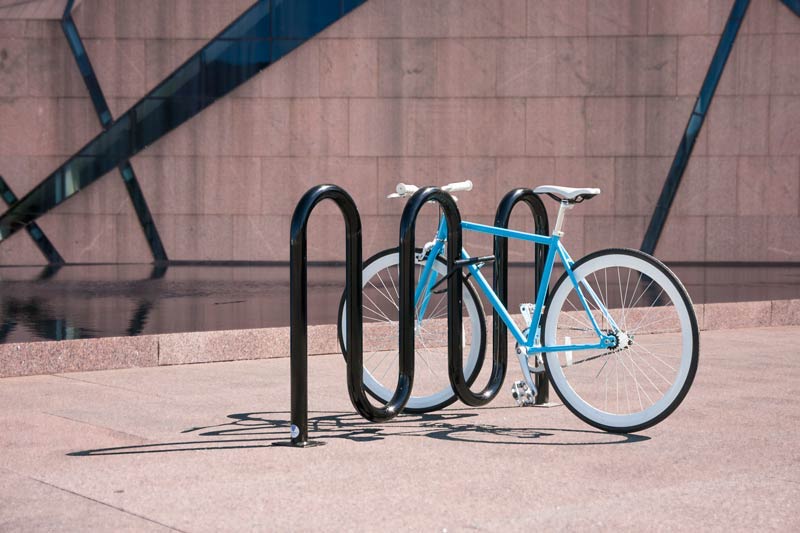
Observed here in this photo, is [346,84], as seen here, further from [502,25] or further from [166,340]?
[166,340]

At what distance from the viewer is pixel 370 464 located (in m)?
3.78

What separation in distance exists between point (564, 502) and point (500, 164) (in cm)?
1235

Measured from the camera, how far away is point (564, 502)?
3244 mm

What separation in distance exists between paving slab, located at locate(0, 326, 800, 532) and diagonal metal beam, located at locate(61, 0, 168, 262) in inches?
392

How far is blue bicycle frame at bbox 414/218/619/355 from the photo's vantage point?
174 inches

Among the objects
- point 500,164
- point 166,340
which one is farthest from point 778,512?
point 500,164

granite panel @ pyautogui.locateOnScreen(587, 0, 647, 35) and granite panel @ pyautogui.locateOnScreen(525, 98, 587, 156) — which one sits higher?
granite panel @ pyautogui.locateOnScreen(587, 0, 647, 35)

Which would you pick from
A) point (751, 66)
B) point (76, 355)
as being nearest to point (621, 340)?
point (76, 355)

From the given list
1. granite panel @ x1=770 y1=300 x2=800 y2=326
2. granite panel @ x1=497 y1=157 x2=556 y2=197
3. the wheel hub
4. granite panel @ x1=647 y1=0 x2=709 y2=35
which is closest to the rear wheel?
the wheel hub

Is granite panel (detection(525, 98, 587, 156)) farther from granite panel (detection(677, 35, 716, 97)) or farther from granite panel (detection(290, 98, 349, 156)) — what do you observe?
granite panel (detection(290, 98, 349, 156))

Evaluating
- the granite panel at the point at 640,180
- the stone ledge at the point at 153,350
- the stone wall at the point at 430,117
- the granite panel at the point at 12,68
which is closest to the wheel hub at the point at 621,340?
the stone ledge at the point at 153,350

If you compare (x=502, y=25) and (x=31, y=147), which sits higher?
(x=502, y=25)

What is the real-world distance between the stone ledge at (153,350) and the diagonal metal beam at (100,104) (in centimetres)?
890

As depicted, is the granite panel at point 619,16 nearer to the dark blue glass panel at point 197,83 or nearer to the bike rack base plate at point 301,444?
→ the dark blue glass panel at point 197,83
